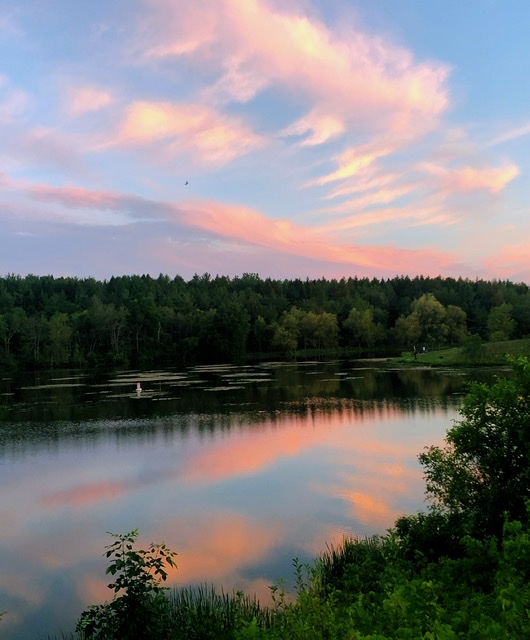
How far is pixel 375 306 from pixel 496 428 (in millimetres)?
120261

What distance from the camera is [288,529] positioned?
14.4 m

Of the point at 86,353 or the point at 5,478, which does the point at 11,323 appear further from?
the point at 5,478

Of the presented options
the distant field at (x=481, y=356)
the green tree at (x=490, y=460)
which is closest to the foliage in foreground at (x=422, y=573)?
the green tree at (x=490, y=460)

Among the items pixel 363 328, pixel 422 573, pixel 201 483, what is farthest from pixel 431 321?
pixel 422 573

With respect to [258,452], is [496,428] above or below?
above

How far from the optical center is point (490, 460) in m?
9.72

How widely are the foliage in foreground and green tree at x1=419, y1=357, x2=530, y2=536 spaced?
17 millimetres

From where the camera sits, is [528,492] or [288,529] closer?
[528,492]

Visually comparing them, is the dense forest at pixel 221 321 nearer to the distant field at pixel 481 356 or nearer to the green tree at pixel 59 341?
the green tree at pixel 59 341

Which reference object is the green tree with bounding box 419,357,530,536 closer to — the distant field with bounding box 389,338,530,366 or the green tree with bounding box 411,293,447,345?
the distant field with bounding box 389,338,530,366

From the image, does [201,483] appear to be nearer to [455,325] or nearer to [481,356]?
[481,356]

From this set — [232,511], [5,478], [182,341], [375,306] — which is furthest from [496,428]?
[375,306]

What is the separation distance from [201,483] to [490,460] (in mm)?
11864

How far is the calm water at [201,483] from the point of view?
12.4m
